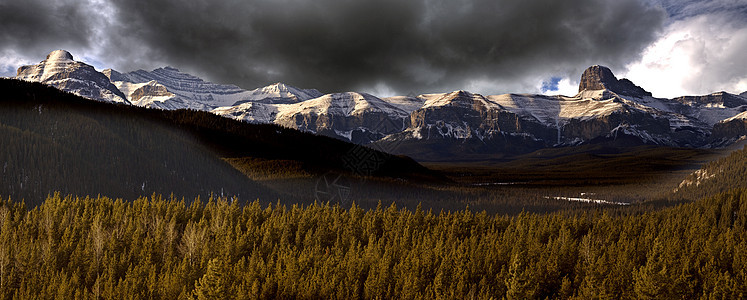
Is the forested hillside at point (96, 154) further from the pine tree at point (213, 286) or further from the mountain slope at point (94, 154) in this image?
the pine tree at point (213, 286)

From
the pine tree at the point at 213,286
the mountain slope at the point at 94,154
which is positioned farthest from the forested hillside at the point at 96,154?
the pine tree at the point at 213,286

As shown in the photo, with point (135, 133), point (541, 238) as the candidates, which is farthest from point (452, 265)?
point (135, 133)

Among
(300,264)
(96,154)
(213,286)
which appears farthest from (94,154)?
(213,286)

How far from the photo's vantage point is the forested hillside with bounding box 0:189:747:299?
1713 inches

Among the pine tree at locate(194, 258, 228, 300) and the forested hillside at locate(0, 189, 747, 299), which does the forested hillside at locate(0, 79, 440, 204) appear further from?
the pine tree at locate(194, 258, 228, 300)

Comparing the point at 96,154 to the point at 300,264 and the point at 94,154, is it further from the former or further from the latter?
the point at 300,264

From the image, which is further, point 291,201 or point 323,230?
point 291,201

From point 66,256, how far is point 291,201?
9959 centimetres

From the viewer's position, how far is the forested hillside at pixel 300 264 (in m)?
43.5

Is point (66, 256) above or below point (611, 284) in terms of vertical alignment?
below

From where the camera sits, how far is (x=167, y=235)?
211 feet

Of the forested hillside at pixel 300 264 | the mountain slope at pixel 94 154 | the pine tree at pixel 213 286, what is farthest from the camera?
the mountain slope at pixel 94 154

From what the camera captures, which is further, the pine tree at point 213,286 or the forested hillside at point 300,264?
the forested hillside at point 300,264

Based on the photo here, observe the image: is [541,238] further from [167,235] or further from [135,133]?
[135,133]
